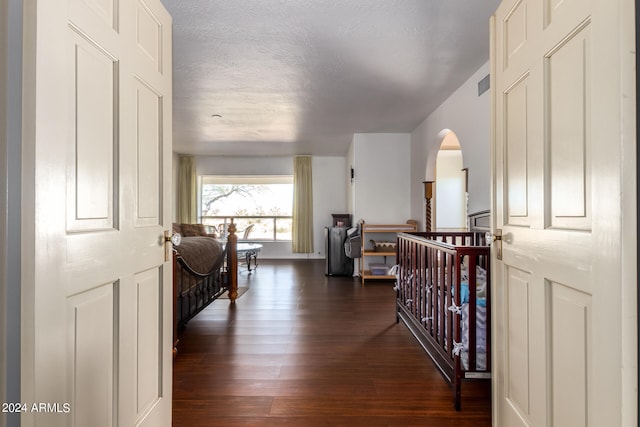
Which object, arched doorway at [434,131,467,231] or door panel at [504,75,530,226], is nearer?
door panel at [504,75,530,226]

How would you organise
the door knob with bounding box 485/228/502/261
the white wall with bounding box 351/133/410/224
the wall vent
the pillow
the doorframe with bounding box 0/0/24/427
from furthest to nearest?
the white wall with bounding box 351/133/410/224, the pillow, the wall vent, the door knob with bounding box 485/228/502/261, the doorframe with bounding box 0/0/24/427

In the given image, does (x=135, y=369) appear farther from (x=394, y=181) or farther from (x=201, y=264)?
(x=394, y=181)

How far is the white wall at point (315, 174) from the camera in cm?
771

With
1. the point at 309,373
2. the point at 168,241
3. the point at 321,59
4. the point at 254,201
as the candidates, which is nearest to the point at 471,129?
the point at 321,59

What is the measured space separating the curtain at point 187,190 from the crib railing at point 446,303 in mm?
5962

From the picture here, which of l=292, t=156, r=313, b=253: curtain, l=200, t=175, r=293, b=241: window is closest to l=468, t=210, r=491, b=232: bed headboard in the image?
l=292, t=156, r=313, b=253: curtain

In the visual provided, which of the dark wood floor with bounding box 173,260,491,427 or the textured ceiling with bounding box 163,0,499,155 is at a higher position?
the textured ceiling with bounding box 163,0,499,155

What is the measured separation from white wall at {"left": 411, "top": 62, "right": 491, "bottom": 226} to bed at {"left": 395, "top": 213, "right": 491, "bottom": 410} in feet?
2.65

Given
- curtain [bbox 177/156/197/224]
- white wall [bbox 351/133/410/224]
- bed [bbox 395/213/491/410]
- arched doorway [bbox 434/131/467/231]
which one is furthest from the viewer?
curtain [bbox 177/156/197/224]

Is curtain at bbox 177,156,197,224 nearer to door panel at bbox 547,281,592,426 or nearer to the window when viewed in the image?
the window

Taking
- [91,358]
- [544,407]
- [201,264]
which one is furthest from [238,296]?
[544,407]

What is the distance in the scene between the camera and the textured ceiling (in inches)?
85.8

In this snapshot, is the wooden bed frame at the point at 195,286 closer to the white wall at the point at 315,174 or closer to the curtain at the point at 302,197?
the curtain at the point at 302,197

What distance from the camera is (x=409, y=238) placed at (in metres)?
2.84
